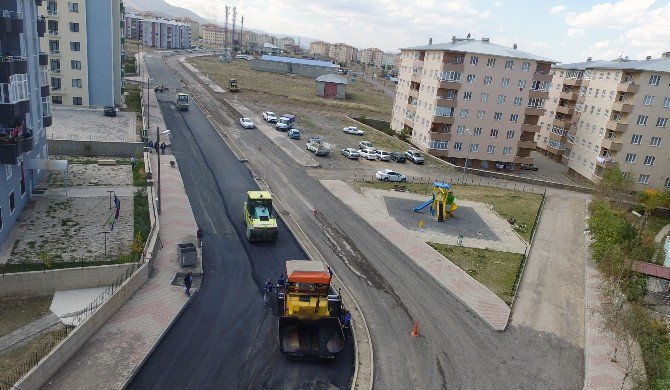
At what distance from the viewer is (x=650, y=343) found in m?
22.4

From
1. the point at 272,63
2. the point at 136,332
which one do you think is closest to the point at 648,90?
the point at 136,332

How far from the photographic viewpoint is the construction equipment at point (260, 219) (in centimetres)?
3014

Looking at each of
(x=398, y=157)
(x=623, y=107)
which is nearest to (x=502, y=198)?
(x=398, y=157)

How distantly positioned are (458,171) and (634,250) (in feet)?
93.1

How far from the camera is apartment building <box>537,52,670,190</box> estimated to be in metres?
57.5

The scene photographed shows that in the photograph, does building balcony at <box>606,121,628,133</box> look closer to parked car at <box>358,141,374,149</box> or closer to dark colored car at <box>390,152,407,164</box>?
dark colored car at <box>390,152,407,164</box>

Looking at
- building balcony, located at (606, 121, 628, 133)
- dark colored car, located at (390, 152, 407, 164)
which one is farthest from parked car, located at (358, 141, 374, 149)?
building balcony, located at (606, 121, 628, 133)

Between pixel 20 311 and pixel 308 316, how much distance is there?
510 inches

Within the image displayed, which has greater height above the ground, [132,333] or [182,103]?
[182,103]

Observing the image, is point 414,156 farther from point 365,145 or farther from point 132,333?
point 132,333

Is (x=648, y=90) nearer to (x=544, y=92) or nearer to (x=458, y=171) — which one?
(x=544, y=92)

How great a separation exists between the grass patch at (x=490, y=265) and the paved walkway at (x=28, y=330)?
2271 cm

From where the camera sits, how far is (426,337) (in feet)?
73.4

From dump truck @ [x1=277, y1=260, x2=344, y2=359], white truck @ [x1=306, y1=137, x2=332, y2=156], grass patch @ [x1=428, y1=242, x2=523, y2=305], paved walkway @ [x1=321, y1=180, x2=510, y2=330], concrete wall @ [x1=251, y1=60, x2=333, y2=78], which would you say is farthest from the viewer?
concrete wall @ [x1=251, y1=60, x2=333, y2=78]
